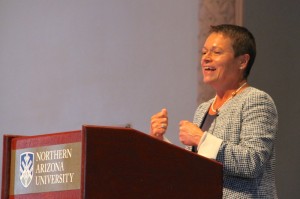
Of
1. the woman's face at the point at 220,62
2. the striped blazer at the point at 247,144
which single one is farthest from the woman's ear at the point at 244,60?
the striped blazer at the point at 247,144

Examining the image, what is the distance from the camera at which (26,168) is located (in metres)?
2.07

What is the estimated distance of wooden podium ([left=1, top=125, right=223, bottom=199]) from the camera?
1868 millimetres

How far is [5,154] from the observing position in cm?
214

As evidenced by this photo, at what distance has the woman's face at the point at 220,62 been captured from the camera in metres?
2.65

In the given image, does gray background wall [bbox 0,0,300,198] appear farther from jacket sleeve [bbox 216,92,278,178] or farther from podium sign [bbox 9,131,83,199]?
podium sign [bbox 9,131,83,199]

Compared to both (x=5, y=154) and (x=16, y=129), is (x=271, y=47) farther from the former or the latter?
(x=5, y=154)

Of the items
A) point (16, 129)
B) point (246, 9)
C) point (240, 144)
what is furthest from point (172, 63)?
point (240, 144)

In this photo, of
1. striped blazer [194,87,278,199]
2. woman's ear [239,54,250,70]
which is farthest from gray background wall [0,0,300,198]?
striped blazer [194,87,278,199]

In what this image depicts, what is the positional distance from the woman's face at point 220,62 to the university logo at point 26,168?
0.86m

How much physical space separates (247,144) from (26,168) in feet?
2.45

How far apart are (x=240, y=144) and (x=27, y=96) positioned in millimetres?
→ 3101

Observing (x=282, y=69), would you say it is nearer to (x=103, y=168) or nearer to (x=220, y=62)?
(x=220, y=62)

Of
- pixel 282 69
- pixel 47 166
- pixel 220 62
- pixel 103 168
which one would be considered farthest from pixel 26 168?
pixel 282 69

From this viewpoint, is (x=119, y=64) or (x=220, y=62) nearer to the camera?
(x=220, y=62)
